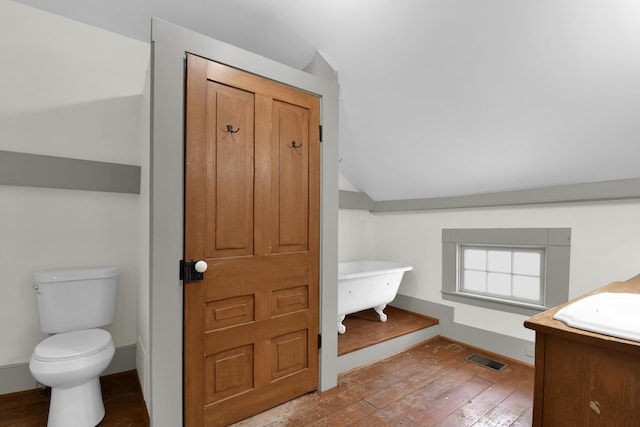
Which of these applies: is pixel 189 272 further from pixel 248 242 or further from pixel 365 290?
pixel 365 290

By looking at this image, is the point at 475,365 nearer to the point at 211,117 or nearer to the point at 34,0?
the point at 211,117

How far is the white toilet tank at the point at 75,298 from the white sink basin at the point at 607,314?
2.48 meters

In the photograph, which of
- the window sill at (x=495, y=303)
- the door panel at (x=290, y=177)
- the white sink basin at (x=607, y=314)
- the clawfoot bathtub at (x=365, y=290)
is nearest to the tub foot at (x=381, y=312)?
the clawfoot bathtub at (x=365, y=290)

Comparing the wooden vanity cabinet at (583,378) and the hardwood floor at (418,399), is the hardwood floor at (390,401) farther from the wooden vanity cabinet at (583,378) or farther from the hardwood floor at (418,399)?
the wooden vanity cabinet at (583,378)

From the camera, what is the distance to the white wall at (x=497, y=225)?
6.86 ft

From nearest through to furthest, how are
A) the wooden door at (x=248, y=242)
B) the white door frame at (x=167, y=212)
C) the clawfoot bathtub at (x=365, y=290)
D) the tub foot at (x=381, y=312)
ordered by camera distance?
the white door frame at (x=167, y=212) → the wooden door at (x=248, y=242) → the clawfoot bathtub at (x=365, y=290) → the tub foot at (x=381, y=312)

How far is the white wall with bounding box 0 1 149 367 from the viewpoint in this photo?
1.95 metres

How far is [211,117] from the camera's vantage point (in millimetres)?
1617

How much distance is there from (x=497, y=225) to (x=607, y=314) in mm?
1823

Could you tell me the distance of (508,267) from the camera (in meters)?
2.74

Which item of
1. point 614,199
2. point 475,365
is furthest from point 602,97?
point 475,365

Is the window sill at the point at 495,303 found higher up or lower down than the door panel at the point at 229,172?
lower down

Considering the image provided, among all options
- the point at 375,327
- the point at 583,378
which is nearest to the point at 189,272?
the point at 583,378

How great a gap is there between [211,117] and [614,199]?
2746 mm
